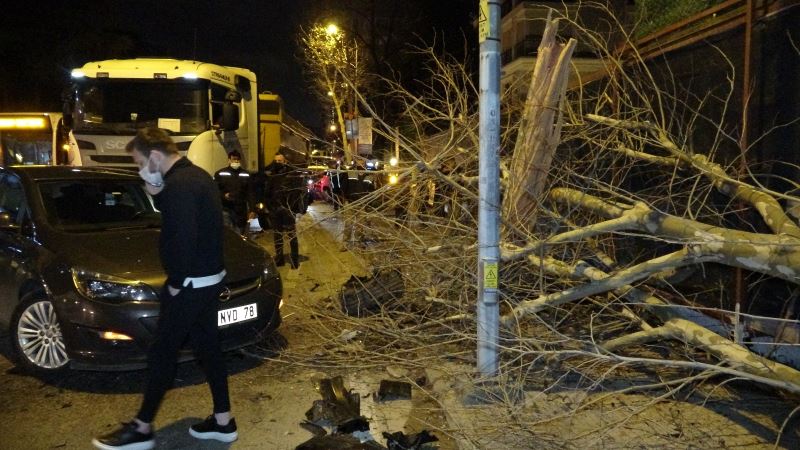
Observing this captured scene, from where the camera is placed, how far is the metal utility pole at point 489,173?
4.37m

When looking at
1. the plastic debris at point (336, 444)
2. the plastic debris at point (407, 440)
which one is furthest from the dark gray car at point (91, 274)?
the plastic debris at point (407, 440)

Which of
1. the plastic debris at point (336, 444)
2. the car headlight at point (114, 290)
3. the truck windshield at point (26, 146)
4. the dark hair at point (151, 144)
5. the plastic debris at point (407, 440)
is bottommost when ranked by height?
the plastic debris at point (407, 440)

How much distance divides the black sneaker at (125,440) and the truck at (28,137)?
14.3 meters

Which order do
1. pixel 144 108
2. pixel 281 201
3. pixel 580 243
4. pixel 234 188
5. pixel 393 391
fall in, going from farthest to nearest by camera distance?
pixel 144 108 < pixel 234 188 < pixel 281 201 < pixel 580 243 < pixel 393 391

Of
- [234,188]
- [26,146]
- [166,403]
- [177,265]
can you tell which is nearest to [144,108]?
[234,188]

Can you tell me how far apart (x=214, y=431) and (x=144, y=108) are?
24.1ft

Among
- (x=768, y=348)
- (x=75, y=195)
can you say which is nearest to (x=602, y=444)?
(x=768, y=348)

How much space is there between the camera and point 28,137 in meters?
16.5

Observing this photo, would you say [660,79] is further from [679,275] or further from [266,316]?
[266,316]

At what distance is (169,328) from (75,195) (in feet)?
8.92

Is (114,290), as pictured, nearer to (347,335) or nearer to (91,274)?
(91,274)

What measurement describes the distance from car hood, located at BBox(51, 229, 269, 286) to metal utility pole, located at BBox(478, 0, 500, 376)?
81.4 inches

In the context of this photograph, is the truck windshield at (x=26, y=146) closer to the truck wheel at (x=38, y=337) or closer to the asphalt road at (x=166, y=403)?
the asphalt road at (x=166, y=403)

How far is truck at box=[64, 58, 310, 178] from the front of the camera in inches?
392
